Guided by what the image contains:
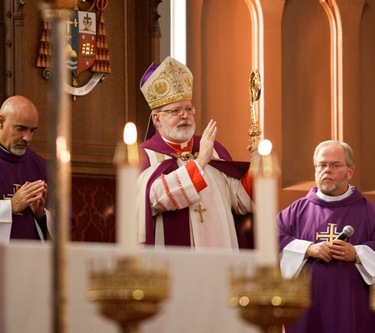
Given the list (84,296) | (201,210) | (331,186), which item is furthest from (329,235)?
→ (84,296)

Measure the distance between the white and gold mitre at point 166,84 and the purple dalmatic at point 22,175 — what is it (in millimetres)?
846

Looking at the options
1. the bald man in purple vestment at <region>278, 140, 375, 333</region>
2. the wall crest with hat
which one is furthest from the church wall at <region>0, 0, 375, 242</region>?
the bald man in purple vestment at <region>278, 140, 375, 333</region>

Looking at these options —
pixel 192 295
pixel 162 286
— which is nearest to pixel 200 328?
pixel 192 295

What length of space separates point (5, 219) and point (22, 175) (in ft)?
2.01

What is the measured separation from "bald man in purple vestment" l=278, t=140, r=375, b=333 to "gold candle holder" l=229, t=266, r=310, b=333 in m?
5.00

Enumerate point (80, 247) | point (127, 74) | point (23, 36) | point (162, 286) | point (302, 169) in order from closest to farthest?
point (162, 286)
point (80, 247)
point (23, 36)
point (127, 74)
point (302, 169)

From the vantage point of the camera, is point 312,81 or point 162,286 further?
point 312,81

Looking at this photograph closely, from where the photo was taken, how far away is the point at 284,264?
6.95 meters

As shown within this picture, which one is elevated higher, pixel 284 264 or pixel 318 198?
pixel 318 198

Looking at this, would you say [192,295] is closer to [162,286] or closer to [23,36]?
[162,286]

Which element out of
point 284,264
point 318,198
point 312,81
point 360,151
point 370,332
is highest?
point 312,81

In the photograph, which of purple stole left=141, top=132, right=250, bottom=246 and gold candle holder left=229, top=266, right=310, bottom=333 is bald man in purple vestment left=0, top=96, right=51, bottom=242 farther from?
gold candle holder left=229, top=266, right=310, bottom=333

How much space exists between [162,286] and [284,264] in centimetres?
523

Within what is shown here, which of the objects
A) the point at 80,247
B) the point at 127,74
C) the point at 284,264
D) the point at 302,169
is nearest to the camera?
the point at 80,247
